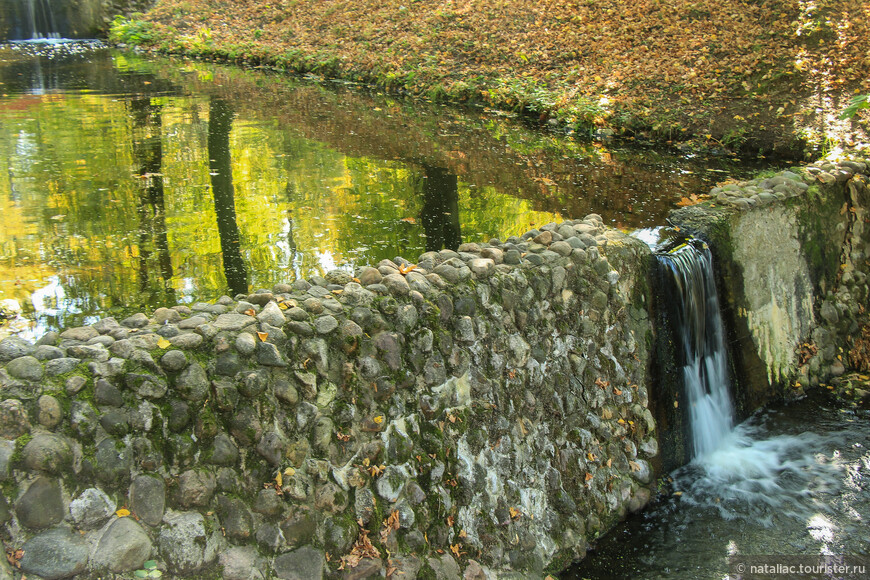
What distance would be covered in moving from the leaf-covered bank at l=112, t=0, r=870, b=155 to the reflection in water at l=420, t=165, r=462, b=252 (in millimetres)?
3755

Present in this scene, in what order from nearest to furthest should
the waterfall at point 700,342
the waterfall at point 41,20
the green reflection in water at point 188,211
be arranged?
the green reflection in water at point 188,211 < the waterfall at point 700,342 < the waterfall at point 41,20

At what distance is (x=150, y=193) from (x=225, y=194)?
2.18ft

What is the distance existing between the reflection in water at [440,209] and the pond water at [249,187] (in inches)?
0.9

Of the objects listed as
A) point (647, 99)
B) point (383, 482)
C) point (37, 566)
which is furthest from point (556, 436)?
point (647, 99)

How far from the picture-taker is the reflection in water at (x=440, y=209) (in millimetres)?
5902

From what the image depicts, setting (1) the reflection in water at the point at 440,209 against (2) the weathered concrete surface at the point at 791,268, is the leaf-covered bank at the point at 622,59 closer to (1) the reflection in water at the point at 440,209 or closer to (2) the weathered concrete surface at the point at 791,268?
(2) the weathered concrete surface at the point at 791,268

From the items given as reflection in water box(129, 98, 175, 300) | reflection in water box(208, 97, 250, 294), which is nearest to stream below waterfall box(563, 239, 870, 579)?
reflection in water box(208, 97, 250, 294)

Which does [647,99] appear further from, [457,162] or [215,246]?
[215,246]

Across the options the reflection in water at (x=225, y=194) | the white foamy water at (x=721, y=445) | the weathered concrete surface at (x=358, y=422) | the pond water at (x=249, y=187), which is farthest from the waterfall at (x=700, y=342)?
the reflection in water at (x=225, y=194)

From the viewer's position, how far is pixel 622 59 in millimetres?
12141

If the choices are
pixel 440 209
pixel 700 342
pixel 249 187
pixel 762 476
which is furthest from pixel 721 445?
pixel 249 187

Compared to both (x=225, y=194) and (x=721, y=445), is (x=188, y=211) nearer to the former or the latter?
(x=225, y=194)

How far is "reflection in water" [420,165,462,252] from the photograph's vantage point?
5.90m

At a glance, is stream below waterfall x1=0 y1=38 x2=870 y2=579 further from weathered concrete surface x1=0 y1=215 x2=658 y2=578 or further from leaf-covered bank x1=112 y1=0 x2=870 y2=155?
leaf-covered bank x1=112 y1=0 x2=870 y2=155
